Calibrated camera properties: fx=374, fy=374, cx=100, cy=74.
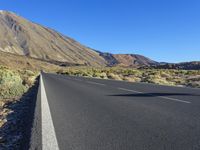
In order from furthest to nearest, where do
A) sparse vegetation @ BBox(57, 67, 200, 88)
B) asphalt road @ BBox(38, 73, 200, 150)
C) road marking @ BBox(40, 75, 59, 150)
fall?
sparse vegetation @ BBox(57, 67, 200, 88), asphalt road @ BBox(38, 73, 200, 150), road marking @ BBox(40, 75, 59, 150)

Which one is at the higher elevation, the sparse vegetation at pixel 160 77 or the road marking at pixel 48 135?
the sparse vegetation at pixel 160 77

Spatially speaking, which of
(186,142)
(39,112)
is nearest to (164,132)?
(186,142)

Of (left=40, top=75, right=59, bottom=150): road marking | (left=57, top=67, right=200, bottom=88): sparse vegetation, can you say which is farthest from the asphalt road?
(left=57, top=67, right=200, bottom=88): sparse vegetation

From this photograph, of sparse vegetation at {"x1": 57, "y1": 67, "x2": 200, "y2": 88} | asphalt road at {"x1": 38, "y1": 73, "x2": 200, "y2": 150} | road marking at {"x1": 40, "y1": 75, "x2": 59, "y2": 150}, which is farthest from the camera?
sparse vegetation at {"x1": 57, "y1": 67, "x2": 200, "y2": 88}

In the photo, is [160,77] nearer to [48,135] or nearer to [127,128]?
[127,128]

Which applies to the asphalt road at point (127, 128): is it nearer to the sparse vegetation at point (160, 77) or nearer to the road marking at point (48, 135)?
the road marking at point (48, 135)

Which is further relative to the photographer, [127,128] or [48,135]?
[127,128]

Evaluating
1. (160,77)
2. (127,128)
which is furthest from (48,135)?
(160,77)

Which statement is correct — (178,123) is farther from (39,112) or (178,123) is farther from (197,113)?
(39,112)

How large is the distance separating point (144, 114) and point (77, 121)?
1.85 meters

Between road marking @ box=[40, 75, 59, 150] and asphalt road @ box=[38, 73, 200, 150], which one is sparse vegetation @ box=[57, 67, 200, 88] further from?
road marking @ box=[40, 75, 59, 150]

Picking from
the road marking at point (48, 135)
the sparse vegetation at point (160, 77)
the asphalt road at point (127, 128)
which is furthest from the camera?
the sparse vegetation at point (160, 77)

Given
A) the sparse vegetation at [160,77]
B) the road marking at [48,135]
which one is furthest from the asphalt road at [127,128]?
the sparse vegetation at [160,77]

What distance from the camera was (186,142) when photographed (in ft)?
19.3
